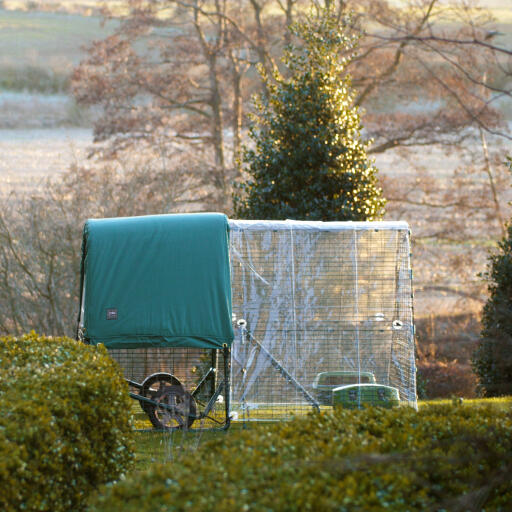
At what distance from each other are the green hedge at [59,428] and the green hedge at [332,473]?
0.88 meters

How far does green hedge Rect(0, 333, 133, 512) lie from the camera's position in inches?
176


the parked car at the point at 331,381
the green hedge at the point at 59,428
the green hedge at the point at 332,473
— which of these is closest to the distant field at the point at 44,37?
the parked car at the point at 331,381

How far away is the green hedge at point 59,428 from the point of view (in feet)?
14.6

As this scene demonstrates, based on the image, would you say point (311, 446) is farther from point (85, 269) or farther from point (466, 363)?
point (466, 363)

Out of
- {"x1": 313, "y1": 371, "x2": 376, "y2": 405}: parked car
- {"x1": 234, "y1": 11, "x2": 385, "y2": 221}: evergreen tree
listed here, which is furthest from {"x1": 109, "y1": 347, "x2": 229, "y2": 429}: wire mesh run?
{"x1": 234, "y1": 11, "x2": 385, "y2": 221}: evergreen tree

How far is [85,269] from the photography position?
27.3ft

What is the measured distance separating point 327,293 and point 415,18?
15.9 metres

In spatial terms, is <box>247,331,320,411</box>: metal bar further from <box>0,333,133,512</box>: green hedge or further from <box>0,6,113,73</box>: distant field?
<box>0,6,113,73</box>: distant field

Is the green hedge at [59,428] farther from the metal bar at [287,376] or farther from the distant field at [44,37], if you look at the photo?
the distant field at [44,37]

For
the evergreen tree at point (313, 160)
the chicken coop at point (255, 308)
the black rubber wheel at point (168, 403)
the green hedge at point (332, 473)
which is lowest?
the black rubber wheel at point (168, 403)

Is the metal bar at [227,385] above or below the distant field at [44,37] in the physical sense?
below

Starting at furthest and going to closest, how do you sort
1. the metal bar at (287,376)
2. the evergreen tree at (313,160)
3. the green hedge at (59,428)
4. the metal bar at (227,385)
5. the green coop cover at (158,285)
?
1. the evergreen tree at (313,160)
2. the metal bar at (287,376)
3. the metal bar at (227,385)
4. the green coop cover at (158,285)
5. the green hedge at (59,428)

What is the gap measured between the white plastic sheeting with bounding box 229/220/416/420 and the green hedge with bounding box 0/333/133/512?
2.80m

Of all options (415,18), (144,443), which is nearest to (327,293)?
(144,443)
